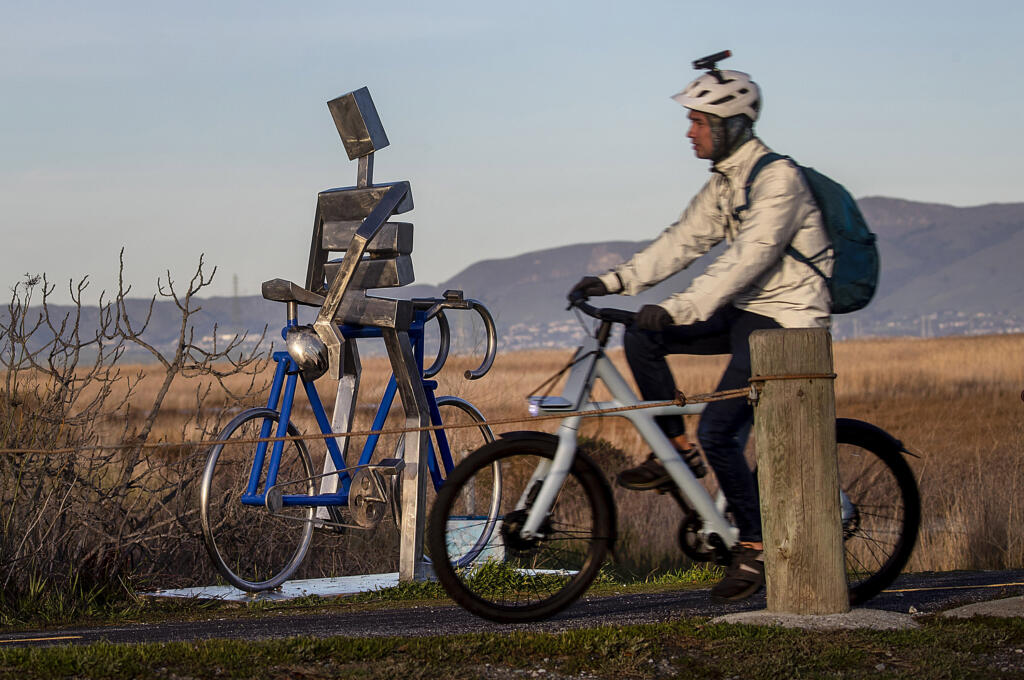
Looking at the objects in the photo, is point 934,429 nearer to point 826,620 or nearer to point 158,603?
point 158,603

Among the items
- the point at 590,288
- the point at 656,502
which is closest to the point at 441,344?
the point at 590,288

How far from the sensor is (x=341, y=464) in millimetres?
7688

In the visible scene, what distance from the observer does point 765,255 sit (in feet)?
18.1

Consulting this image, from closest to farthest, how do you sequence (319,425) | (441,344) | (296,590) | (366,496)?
(366,496) → (319,425) → (296,590) → (441,344)

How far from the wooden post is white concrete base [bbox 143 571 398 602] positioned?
3143 mm

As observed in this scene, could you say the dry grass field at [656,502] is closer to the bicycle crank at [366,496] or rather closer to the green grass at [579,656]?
the bicycle crank at [366,496]

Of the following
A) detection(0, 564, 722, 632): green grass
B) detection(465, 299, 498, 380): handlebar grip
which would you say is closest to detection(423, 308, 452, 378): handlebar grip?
detection(465, 299, 498, 380): handlebar grip

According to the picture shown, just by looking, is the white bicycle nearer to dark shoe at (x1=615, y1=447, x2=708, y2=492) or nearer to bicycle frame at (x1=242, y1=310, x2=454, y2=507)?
dark shoe at (x1=615, y1=447, x2=708, y2=492)

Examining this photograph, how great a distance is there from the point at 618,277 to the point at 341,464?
90.1 inches

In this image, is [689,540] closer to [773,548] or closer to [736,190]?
[773,548]

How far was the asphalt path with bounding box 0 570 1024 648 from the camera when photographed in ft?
18.4

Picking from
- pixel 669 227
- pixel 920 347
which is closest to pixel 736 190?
pixel 669 227

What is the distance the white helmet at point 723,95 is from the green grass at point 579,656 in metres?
2.04

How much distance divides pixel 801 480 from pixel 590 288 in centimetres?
127
